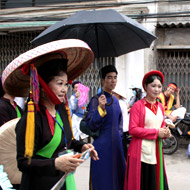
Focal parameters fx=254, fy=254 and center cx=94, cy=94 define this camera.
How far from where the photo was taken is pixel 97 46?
3.29m

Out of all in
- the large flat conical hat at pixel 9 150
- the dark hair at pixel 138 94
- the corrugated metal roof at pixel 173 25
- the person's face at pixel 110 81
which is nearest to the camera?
the large flat conical hat at pixel 9 150

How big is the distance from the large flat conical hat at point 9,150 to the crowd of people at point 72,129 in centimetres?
15

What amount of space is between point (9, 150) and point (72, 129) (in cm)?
58

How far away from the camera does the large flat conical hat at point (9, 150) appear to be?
6.64 feet

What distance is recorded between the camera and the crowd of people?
1501mm

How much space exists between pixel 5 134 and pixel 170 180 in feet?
11.0

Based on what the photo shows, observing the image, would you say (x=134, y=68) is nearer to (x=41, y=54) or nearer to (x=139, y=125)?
(x=139, y=125)

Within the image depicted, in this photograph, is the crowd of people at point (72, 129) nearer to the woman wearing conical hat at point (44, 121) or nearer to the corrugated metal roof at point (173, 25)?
the woman wearing conical hat at point (44, 121)

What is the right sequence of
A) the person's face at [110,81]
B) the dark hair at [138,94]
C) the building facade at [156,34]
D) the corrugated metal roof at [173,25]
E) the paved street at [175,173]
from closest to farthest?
the person's face at [110,81] < the paved street at [175,173] < the dark hair at [138,94] < the corrugated metal roof at [173,25] < the building facade at [156,34]

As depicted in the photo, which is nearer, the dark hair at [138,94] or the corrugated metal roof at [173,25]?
the dark hair at [138,94]

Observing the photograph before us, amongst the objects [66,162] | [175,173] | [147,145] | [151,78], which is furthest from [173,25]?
[66,162]

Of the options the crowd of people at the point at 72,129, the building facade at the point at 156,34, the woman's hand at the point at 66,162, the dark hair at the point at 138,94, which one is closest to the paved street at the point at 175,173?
the crowd of people at the point at 72,129

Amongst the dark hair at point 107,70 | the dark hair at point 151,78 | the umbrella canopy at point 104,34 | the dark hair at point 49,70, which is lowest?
the dark hair at point 49,70

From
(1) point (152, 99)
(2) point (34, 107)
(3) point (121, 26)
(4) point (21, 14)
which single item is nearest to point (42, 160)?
(2) point (34, 107)
